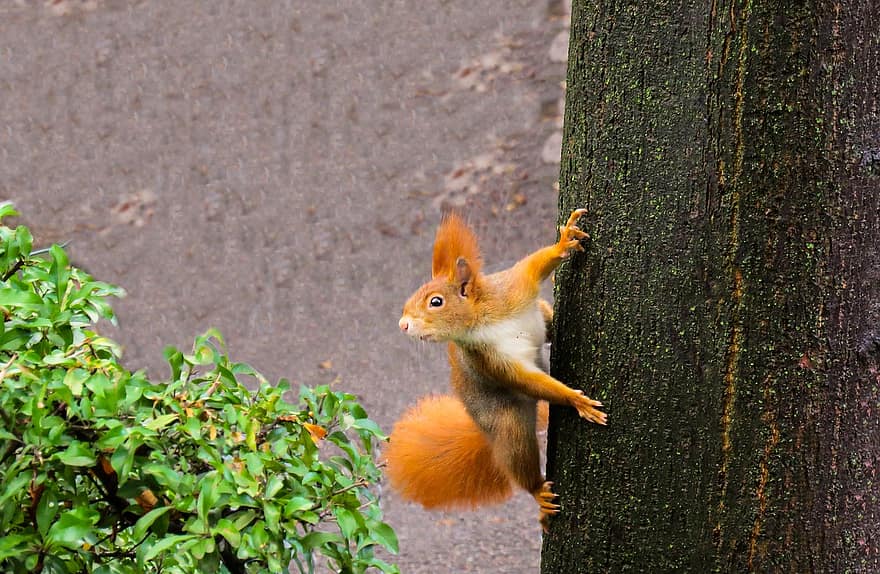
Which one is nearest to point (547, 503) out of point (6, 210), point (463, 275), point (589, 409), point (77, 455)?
point (589, 409)

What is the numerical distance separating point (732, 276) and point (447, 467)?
0.83 m

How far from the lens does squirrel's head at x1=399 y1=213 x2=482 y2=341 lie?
1885 millimetres

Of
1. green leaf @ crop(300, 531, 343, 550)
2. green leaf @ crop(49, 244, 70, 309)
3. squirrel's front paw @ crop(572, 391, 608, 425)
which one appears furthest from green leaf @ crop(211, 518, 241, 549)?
squirrel's front paw @ crop(572, 391, 608, 425)

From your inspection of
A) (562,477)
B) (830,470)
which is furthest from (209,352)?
(830,470)

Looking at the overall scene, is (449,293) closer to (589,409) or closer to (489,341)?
(489,341)

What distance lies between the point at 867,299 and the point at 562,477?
0.55 m

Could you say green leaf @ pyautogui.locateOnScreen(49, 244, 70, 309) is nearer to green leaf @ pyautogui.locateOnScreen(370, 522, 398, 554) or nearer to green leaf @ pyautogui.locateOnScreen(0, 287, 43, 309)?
green leaf @ pyautogui.locateOnScreen(0, 287, 43, 309)

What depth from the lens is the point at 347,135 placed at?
235 inches

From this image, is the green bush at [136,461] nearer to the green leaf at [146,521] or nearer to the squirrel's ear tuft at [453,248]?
the green leaf at [146,521]

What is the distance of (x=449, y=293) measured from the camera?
1.90 m

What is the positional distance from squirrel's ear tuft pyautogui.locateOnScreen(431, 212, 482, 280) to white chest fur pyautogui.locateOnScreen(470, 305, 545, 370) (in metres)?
0.11

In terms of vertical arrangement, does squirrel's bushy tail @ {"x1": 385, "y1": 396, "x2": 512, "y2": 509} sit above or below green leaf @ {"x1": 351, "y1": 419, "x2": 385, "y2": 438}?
below

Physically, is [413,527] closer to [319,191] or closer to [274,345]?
[274,345]

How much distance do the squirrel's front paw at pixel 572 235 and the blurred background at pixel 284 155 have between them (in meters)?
2.89
